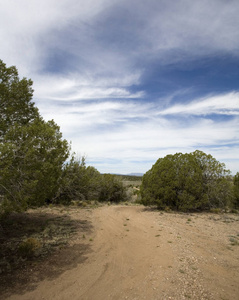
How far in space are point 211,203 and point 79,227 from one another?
1089 cm

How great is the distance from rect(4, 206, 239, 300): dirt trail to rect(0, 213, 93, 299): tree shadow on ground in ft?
0.93

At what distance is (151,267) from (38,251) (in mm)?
4151

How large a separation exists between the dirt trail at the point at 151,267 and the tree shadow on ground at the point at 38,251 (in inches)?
11.1

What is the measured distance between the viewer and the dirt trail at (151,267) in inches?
187

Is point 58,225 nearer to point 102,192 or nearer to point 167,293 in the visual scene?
point 167,293

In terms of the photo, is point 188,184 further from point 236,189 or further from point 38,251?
point 38,251

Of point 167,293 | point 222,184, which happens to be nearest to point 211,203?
point 222,184

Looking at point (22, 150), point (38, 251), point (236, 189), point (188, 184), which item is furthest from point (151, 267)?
point (236, 189)

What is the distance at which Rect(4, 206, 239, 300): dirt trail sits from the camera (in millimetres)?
4762

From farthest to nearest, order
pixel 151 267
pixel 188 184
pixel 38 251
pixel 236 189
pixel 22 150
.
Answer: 1. pixel 236 189
2. pixel 188 184
3. pixel 38 251
4. pixel 22 150
5. pixel 151 267

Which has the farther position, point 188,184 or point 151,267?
point 188,184

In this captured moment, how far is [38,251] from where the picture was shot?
23.7ft

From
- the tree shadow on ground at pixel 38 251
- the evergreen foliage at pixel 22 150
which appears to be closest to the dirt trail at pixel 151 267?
the tree shadow on ground at pixel 38 251

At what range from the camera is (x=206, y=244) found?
314 inches
